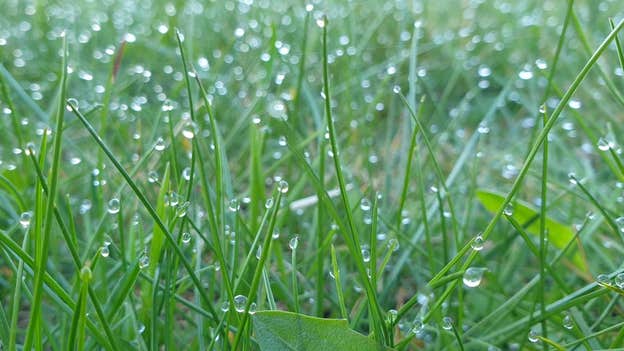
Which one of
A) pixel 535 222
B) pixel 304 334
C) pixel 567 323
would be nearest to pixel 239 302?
pixel 304 334

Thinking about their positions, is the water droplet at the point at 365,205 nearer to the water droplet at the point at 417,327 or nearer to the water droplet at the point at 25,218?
the water droplet at the point at 417,327

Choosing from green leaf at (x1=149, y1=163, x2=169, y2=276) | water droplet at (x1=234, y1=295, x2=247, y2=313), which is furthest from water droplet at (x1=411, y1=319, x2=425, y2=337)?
green leaf at (x1=149, y1=163, x2=169, y2=276)

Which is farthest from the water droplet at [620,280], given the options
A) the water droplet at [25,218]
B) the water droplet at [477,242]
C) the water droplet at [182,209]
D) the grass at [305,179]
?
the water droplet at [25,218]

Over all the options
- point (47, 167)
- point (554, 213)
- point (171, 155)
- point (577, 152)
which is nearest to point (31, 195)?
point (47, 167)

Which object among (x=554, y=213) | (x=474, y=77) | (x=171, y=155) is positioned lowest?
(x=554, y=213)

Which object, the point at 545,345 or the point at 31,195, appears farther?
the point at 31,195

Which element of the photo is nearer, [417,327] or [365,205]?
[417,327]

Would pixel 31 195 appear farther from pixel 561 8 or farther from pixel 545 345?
pixel 561 8

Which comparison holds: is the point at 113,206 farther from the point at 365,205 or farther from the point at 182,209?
the point at 365,205

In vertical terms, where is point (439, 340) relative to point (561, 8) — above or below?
below
